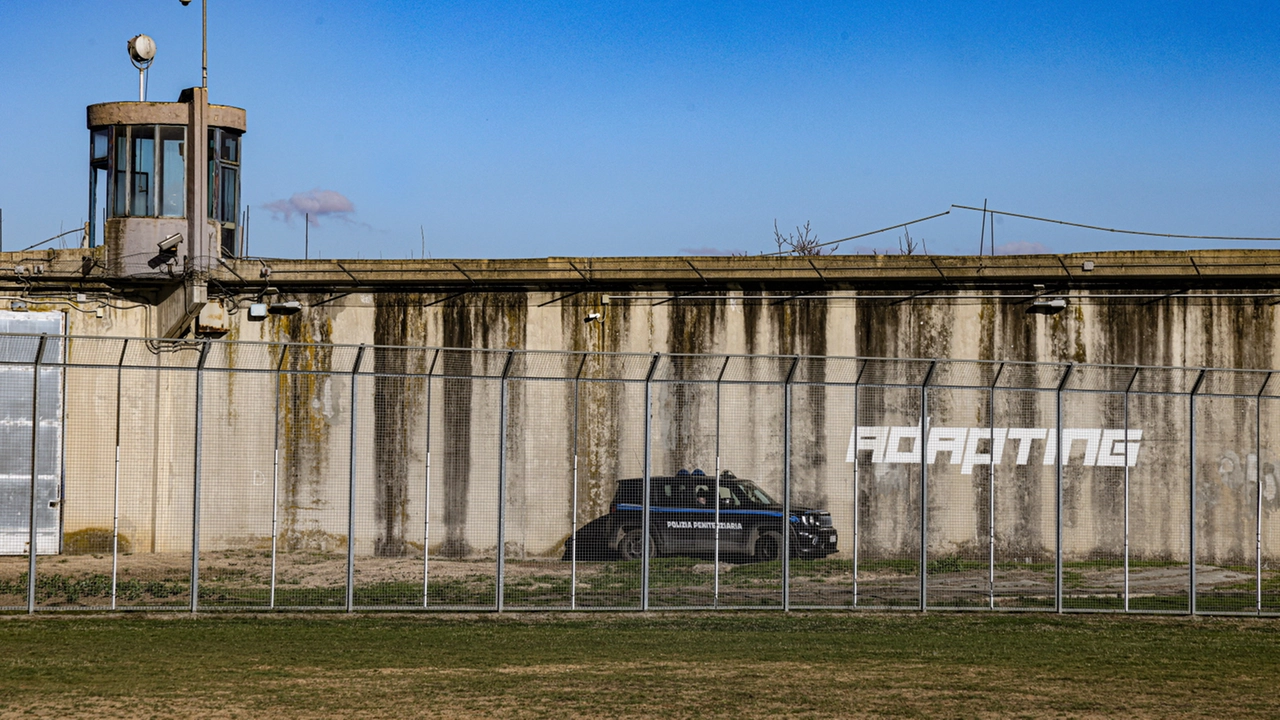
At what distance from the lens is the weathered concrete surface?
1970cm

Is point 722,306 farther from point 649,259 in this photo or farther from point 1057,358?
point 1057,358

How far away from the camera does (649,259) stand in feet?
67.4

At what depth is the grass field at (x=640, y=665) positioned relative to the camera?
9.66 metres

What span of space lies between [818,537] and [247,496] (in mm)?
8385

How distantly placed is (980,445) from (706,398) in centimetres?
435

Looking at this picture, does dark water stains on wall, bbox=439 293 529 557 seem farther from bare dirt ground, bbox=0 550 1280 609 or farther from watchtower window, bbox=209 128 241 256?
watchtower window, bbox=209 128 241 256

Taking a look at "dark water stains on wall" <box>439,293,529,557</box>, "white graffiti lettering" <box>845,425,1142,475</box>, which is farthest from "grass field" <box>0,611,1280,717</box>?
"dark water stains on wall" <box>439,293,529,557</box>

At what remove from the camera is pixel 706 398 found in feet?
65.4

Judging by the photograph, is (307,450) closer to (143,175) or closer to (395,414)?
(395,414)

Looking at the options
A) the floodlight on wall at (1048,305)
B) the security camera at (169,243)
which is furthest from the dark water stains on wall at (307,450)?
the floodlight on wall at (1048,305)

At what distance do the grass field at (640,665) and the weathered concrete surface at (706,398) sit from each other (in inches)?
192

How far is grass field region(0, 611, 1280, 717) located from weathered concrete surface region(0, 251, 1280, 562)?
487 cm

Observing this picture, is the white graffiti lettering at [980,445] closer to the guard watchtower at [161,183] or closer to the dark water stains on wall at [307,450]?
the dark water stains on wall at [307,450]

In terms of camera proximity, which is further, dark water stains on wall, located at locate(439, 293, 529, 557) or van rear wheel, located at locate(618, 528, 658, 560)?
dark water stains on wall, located at locate(439, 293, 529, 557)
